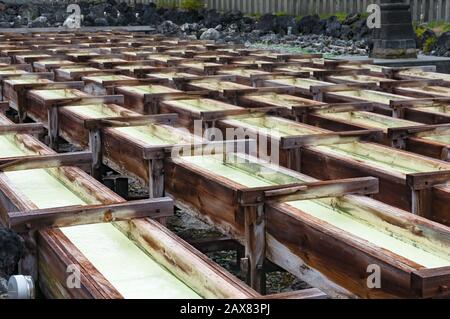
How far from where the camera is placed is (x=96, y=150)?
7.16 m

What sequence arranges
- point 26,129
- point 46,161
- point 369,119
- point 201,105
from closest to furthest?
1. point 46,161
2. point 26,129
3. point 369,119
4. point 201,105

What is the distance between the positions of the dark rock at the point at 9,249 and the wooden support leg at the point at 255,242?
127 cm

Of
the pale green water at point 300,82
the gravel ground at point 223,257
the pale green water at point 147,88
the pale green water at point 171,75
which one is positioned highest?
the pale green water at point 171,75

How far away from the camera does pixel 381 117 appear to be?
784 cm

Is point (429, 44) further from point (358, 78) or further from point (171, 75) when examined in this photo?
point (171, 75)

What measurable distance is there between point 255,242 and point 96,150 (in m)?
2.70

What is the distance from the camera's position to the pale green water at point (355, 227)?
421cm

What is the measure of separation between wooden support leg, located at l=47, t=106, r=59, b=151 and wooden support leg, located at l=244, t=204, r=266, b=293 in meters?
3.96

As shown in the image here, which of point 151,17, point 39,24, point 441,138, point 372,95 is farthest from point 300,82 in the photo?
point 151,17

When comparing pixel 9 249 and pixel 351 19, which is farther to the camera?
pixel 351 19

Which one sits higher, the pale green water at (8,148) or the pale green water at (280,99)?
the pale green water at (280,99)

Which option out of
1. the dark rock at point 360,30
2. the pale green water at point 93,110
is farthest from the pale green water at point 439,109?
the dark rock at point 360,30

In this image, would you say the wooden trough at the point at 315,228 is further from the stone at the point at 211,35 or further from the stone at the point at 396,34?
the stone at the point at 211,35
